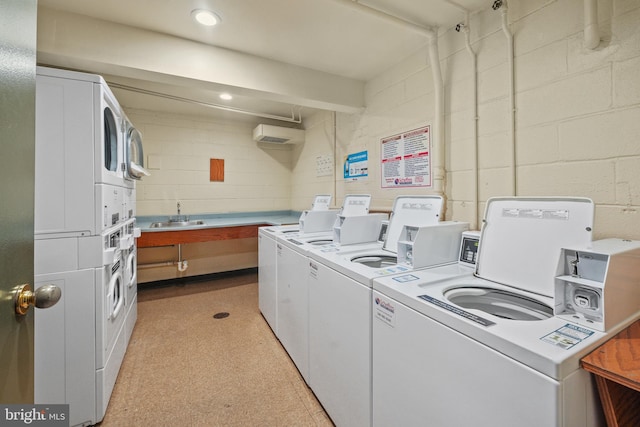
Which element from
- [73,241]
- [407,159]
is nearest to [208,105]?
[73,241]

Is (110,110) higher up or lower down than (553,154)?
higher up

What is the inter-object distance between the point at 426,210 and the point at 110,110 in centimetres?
210

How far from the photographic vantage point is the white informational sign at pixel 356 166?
9.21ft

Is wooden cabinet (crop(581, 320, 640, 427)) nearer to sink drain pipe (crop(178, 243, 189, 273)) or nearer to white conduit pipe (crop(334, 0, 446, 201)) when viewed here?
white conduit pipe (crop(334, 0, 446, 201))

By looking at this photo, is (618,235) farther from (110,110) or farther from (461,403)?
(110,110)

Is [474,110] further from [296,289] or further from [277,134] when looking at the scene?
[277,134]

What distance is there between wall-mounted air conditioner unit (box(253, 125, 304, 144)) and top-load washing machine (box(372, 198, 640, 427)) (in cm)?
310

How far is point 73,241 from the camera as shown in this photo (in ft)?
4.56

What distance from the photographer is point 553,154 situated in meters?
1.42

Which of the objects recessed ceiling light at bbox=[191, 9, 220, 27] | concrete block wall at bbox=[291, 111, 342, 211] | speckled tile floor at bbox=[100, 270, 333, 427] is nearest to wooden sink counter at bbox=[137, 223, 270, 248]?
speckled tile floor at bbox=[100, 270, 333, 427]

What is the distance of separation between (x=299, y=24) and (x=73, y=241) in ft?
6.40

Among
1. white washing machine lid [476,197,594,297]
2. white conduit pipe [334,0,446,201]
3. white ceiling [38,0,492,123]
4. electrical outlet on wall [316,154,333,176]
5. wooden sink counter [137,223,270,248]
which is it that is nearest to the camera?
white washing machine lid [476,197,594,297]

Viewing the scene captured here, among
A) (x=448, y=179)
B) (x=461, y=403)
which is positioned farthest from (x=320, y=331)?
(x=448, y=179)

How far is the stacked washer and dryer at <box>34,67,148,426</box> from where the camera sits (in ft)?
4.35
